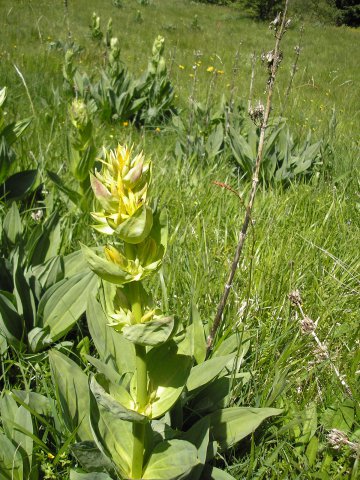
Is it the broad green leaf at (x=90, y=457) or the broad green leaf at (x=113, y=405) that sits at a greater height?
the broad green leaf at (x=113, y=405)

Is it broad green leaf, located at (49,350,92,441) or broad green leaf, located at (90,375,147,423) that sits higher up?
broad green leaf, located at (90,375,147,423)

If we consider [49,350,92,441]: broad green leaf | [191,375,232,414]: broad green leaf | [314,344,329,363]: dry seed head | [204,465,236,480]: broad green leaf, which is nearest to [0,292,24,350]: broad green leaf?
[49,350,92,441]: broad green leaf

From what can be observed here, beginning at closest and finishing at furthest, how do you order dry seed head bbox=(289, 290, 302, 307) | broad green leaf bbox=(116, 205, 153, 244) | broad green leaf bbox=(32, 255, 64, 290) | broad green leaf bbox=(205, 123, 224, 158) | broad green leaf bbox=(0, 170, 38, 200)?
1. broad green leaf bbox=(116, 205, 153, 244)
2. dry seed head bbox=(289, 290, 302, 307)
3. broad green leaf bbox=(32, 255, 64, 290)
4. broad green leaf bbox=(0, 170, 38, 200)
5. broad green leaf bbox=(205, 123, 224, 158)

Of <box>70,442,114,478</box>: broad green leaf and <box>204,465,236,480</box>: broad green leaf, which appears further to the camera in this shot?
<box>204,465,236,480</box>: broad green leaf

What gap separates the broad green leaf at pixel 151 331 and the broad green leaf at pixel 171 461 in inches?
12.3

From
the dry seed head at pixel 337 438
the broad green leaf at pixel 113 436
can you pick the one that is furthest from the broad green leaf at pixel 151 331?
the dry seed head at pixel 337 438

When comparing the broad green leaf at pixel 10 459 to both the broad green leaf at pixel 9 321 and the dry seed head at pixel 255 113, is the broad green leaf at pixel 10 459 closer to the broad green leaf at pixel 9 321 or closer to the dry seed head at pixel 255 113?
the broad green leaf at pixel 9 321

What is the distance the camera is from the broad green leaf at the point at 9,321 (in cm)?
171

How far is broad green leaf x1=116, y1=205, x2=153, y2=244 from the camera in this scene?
3.06ft

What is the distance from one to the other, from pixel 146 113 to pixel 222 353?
12.3 feet

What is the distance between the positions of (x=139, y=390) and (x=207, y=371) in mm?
303

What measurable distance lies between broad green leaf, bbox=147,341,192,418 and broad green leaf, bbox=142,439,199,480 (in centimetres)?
11

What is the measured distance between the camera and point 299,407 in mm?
1562

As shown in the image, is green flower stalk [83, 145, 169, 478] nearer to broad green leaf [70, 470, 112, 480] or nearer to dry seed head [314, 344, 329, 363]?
broad green leaf [70, 470, 112, 480]
